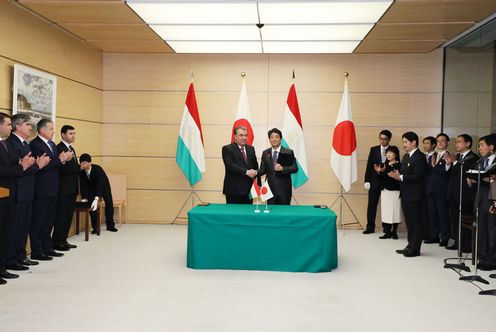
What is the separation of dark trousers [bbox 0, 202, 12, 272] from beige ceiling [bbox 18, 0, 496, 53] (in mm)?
2688

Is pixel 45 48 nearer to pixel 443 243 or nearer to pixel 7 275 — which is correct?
pixel 7 275

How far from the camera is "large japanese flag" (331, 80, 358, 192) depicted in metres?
8.66

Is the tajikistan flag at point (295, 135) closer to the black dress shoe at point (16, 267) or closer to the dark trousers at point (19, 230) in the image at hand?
the dark trousers at point (19, 230)

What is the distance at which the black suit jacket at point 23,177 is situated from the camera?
5.46 meters

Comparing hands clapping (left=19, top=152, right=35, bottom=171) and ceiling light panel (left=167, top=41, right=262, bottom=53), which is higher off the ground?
ceiling light panel (left=167, top=41, right=262, bottom=53)

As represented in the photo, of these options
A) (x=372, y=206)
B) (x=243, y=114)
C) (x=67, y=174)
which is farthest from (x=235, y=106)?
(x=67, y=174)

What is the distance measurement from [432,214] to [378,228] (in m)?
1.46

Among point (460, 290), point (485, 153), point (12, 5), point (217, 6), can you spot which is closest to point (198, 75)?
point (217, 6)

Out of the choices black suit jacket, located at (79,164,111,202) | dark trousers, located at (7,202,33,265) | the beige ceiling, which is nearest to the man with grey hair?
dark trousers, located at (7,202,33,265)

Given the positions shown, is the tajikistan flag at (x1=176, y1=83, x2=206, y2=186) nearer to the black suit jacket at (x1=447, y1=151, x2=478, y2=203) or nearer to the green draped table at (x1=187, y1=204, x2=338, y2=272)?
the green draped table at (x1=187, y1=204, x2=338, y2=272)

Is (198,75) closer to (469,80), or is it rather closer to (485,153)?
(469,80)

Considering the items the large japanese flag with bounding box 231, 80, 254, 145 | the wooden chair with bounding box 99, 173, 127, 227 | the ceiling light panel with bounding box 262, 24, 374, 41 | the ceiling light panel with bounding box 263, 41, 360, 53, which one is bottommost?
the wooden chair with bounding box 99, 173, 127, 227

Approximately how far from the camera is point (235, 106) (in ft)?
30.9

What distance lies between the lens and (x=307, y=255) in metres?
Answer: 5.70
